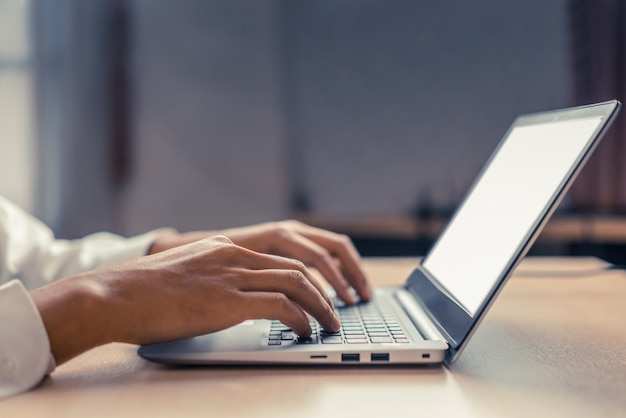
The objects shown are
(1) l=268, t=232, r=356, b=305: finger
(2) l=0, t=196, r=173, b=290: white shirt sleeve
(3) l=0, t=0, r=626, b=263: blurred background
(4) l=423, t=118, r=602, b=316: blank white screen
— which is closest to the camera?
(4) l=423, t=118, r=602, b=316: blank white screen

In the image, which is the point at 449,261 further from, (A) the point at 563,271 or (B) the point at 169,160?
(B) the point at 169,160

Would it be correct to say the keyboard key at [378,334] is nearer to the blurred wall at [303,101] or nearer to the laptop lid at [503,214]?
the laptop lid at [503,214]

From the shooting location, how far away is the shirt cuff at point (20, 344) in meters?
0.55

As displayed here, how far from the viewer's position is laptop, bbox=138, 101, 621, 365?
0.58 m

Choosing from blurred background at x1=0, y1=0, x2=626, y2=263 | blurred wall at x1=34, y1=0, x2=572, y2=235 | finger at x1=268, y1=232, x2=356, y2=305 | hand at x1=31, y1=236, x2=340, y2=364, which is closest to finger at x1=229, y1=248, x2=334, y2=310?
hand at x1=31, y1=236, x2=340, y2=364

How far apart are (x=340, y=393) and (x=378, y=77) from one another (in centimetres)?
183

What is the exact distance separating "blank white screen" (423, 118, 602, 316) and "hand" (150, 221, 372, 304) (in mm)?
111

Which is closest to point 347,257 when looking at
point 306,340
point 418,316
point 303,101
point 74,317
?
point 418,316

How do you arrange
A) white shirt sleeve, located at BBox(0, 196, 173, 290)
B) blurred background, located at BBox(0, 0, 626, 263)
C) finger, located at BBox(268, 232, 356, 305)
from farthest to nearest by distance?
blurred background, located at BBox(0, 0, 626, 263)
white shirt sleeve, located at BBox(0, 196, 173, 290)
finger, located at BBox(268, 232, 356, 305)

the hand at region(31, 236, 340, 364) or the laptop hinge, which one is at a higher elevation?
the hand at region(31, 236, 340, 364)

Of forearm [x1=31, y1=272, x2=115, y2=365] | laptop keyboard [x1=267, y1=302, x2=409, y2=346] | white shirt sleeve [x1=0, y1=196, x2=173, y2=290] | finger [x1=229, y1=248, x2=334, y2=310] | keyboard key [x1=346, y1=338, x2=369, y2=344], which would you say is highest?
finger [x1=229, y1=248, x2=334, y2=310]

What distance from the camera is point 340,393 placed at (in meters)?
0.52

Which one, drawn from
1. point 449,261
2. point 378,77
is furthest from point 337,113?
point 449,261

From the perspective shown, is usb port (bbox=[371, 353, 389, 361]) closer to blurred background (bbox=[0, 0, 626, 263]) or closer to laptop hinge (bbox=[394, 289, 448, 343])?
laptop hinge (bbox=[394, 289, 448, 343])
